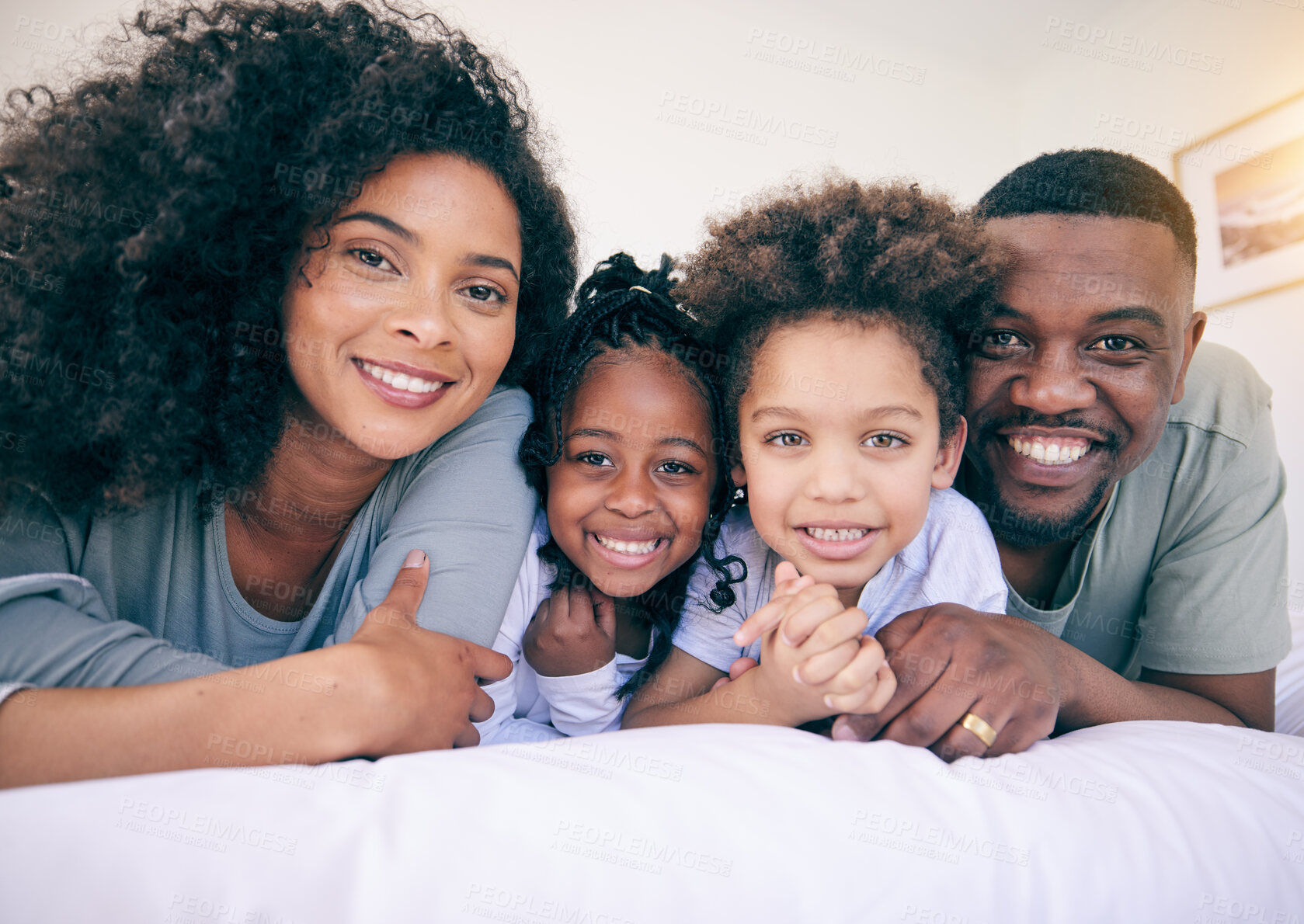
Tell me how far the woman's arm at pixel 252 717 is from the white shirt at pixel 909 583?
586 mm

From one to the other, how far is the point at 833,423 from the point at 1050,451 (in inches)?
18.0

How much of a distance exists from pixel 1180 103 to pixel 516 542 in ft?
12.1

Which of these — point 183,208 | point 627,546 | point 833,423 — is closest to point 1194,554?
point 833,423

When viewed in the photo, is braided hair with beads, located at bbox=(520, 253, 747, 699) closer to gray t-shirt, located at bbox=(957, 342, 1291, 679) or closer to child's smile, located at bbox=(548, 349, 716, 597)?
child's smile, located at bbox=(548, 349, 716, 597)

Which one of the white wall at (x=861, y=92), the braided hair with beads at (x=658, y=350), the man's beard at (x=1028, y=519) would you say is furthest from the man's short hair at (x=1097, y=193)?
the white wall at (x=861, y=92)

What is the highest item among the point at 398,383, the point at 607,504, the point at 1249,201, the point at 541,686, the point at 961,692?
the point at 1249,201

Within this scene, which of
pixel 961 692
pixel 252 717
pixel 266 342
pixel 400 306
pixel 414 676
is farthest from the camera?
pixel 266 342

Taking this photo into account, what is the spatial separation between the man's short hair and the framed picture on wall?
1813 millimetres

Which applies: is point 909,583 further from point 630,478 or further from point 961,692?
point 630,478

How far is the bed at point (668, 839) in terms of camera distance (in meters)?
0.63

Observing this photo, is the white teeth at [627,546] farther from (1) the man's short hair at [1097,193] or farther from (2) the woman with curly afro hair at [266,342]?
(1) the man's short hair at [1097,193]

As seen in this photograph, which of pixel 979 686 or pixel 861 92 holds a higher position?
pixel 861 92

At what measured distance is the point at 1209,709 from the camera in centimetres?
142

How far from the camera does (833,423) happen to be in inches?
50.3
